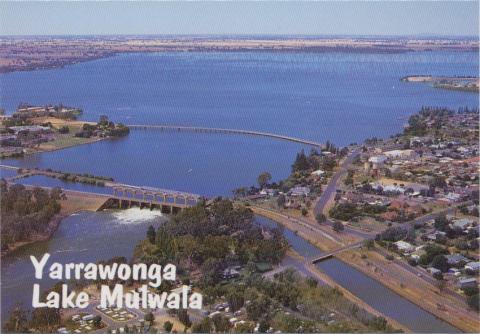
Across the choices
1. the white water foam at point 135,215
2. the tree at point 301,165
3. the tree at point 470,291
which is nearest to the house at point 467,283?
the tree at point 470,291

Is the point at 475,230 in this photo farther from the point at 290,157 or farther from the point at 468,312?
the point at 290,157

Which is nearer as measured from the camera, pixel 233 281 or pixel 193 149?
pixel 233 281

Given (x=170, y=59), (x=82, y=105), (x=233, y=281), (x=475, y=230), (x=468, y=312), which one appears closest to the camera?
(x=468, y=312)

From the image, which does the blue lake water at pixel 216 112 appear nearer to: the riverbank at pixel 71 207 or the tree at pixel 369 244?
the riverbank at pixel 71 207

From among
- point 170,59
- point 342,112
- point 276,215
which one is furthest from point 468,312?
point 170,59

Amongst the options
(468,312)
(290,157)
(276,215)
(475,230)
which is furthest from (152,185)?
(468,312)

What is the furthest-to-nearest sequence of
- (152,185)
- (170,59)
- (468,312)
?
(170,59)
(152,185)
(468,312)

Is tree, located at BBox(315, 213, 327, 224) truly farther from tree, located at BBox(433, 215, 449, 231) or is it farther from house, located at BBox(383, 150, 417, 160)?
house, located at BBox(383, 150, 417, 160)
